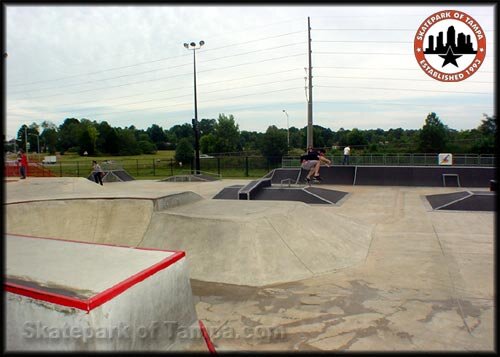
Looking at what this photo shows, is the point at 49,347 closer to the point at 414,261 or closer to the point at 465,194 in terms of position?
the point at 414,261

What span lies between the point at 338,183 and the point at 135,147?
6853 cm

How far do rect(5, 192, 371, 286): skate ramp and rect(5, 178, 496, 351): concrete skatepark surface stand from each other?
0.03 m

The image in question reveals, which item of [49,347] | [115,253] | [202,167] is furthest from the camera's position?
[202,167]

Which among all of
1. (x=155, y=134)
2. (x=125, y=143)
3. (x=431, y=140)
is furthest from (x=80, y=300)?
(x=155, y=134)

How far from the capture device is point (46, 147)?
92.9 meters

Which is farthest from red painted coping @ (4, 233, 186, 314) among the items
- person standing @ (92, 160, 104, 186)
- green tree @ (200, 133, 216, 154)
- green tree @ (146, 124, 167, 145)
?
green tree @ (146, 124, 167, 145)

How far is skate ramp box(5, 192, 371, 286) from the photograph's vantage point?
7.36 m

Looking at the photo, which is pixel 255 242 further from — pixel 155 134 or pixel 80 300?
pixel 155 134

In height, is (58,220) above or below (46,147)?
below

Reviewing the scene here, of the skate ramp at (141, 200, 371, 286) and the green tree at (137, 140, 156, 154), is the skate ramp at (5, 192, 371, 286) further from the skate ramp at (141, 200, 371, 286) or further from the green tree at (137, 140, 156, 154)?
the green tree at (137, 140, 156, 154)

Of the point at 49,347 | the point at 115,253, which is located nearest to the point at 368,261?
the point at 115,253

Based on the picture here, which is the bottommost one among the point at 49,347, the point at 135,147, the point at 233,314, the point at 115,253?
the point at 233,314

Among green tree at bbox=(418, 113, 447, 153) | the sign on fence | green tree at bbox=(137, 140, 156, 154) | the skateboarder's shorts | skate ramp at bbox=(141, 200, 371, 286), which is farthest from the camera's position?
green tree at bbox=(137, 140, 156, 154)

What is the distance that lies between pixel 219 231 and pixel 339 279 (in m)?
2.67
